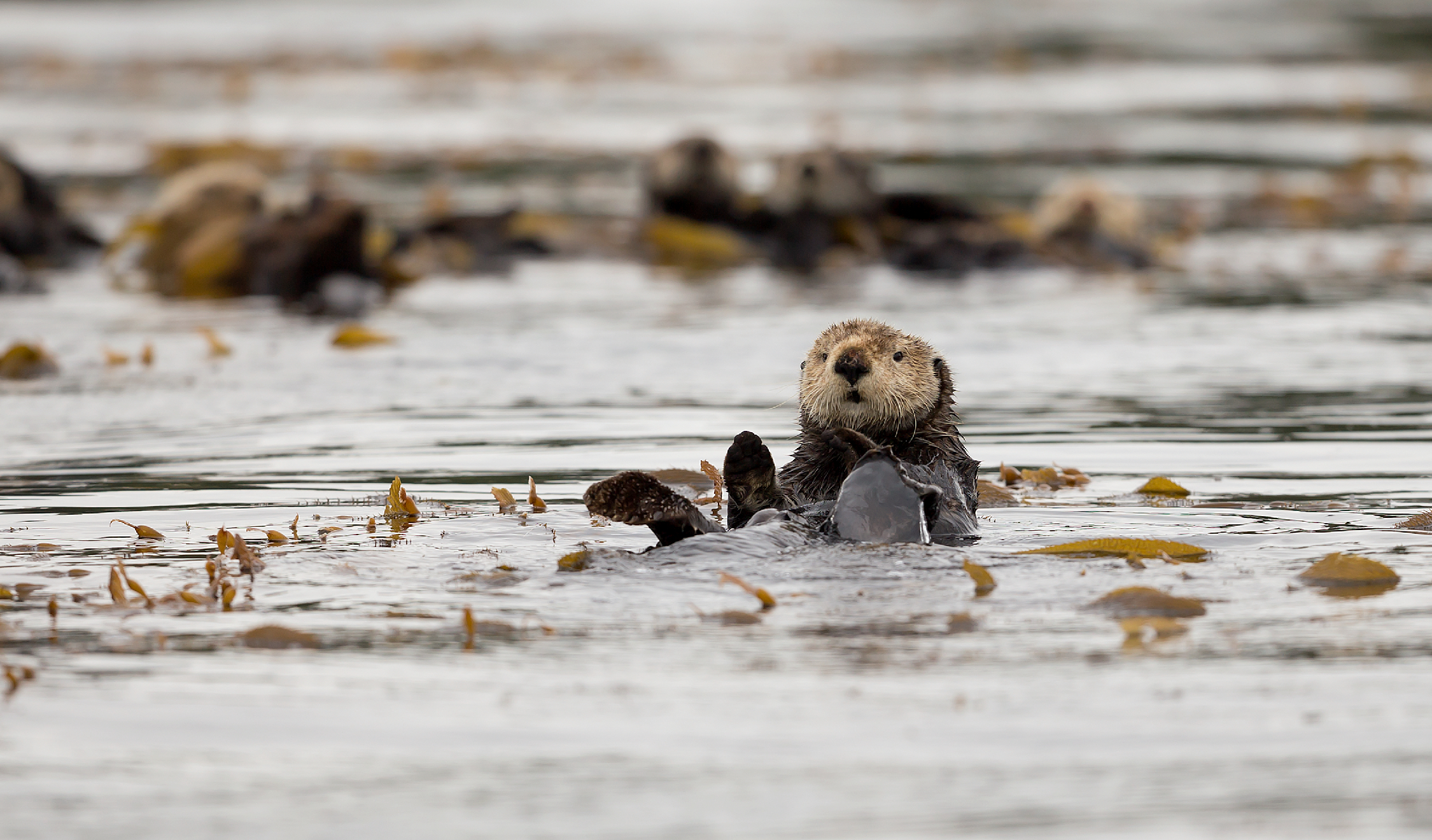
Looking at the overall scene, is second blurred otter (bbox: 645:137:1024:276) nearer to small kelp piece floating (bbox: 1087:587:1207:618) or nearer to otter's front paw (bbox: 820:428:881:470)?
otter's front paw (bbox: 820:428:881:470)

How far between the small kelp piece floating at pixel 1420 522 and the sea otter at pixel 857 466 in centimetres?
110

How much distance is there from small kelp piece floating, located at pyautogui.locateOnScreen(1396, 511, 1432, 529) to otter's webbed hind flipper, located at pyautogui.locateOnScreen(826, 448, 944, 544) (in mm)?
1303

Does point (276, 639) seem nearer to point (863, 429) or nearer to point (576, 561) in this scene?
point (576, 561)

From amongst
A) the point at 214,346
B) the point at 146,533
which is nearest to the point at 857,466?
the point at 146,533

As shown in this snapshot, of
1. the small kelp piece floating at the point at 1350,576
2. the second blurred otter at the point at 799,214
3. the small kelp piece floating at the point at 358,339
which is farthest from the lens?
the second blurred otter at the point at 799,214

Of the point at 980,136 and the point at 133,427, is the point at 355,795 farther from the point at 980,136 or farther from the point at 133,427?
the point at 980,136

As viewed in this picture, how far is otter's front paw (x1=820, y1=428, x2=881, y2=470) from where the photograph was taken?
4316 millimetres

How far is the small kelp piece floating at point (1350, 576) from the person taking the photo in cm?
388

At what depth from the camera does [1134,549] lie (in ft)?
14.0

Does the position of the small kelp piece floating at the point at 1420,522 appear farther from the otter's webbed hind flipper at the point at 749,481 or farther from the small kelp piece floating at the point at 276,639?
the small kelp piece floating at the point at 276,639

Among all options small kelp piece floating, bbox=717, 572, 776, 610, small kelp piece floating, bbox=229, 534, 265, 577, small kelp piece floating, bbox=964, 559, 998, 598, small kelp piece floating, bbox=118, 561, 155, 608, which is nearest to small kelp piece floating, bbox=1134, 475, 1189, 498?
small kelp piece floating, bbox=964, 559, 998, 598

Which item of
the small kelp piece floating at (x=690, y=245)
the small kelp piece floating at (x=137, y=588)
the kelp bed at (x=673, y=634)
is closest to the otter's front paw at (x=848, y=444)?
the kelp bed at (x=673, y=634)

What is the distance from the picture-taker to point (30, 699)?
10.1ft

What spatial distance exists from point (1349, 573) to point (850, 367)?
4.08ft
